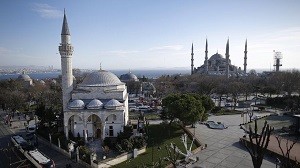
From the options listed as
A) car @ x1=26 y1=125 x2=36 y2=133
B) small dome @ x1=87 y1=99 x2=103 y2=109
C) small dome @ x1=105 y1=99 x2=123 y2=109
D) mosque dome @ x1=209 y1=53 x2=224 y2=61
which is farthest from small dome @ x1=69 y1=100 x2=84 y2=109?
mosque dome @ x1=209 y1=53 x2=224 y2=61

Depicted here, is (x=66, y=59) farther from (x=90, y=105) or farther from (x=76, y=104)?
(x=90, y=105)

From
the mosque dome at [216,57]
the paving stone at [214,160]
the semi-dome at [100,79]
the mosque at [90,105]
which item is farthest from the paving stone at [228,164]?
the mosque dome at [216,57]

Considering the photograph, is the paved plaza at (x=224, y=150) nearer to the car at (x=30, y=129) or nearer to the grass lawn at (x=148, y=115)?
the grass lawn at (x=148, y=115)

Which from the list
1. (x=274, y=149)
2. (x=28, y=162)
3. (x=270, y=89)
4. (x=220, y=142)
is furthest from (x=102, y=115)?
(x=270, y=89)

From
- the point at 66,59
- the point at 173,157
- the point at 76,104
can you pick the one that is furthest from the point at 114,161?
the point at 66,59

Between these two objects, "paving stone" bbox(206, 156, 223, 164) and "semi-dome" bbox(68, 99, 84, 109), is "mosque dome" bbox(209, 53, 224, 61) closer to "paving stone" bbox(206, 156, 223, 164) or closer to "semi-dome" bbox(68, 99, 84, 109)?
"semi-dome" bbox(68, 99, 84, 109)
